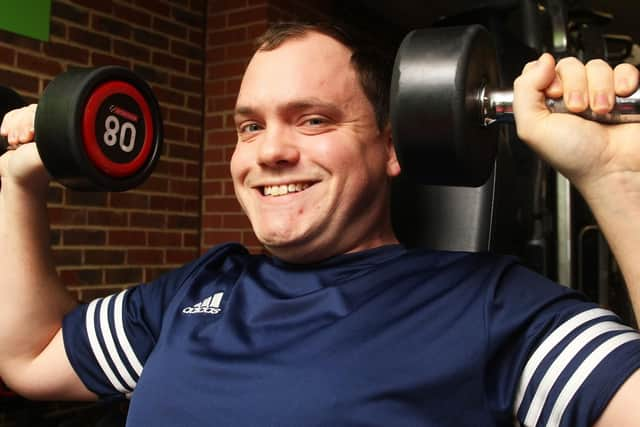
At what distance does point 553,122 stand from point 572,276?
1.09 meters

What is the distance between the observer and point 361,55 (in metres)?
1.01

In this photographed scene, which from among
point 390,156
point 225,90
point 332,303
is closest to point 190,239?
point 225,90

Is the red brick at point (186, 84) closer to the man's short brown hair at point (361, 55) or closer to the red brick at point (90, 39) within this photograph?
the red brick at point (90, 39)

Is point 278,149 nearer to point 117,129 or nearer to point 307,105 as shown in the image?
point 307,105

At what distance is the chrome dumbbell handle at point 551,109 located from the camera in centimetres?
62

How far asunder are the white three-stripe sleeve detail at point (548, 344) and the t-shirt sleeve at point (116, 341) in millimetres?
606

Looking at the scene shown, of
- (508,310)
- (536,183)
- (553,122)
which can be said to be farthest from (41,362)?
(536,183)

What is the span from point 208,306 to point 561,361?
1.77 feet

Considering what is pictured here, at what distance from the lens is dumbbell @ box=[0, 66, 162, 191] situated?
0.85 meters

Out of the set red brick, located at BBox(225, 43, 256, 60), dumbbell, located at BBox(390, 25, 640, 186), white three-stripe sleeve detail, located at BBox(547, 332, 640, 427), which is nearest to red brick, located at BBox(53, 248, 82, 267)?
red brick, located at BBox(225, 43, 256, 60)

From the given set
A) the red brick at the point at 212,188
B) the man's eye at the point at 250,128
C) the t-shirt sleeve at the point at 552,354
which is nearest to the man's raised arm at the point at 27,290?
the man's eye at the point at 250,128

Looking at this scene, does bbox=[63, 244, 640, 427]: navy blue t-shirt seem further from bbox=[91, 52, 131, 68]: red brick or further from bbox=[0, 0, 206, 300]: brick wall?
bbox=[91, 52, 131, 68]: red brick

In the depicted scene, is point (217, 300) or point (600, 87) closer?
point (600, 87)

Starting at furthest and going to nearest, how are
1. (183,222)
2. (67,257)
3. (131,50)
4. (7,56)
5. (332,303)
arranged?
(183,222) → (131,50) → (67,257) → (7,56) → (332,303)
